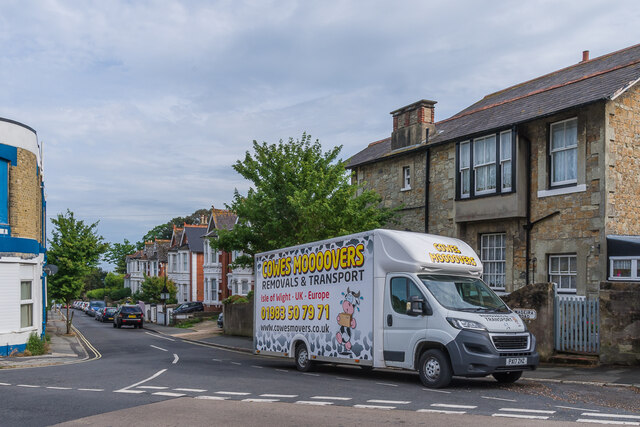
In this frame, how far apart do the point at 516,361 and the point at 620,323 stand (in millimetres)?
4197

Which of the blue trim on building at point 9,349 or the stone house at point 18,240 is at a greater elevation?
the stone house at point 18,240

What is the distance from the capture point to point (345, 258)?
13.8 m

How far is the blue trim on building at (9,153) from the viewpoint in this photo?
19969 mm

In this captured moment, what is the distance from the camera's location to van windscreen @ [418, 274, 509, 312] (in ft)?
38.8

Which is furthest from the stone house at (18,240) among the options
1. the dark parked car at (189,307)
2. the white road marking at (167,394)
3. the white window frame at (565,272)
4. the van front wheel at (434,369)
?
the dark parked car at (189,307)

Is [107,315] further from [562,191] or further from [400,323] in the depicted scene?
[400,323]

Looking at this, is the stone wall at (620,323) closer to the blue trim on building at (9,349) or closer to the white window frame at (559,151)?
the white window frame at (559,151)

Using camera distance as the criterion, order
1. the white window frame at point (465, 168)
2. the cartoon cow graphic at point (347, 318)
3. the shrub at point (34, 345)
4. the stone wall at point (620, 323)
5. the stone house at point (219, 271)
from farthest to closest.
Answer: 1. the stone house at point (219, 271)
2. the white window frame at point (465, 168)
3. the shrub at point (34, 345)
4. the stone wall at point (620, 323)
5. the cartoon cow graphic at point (347, 318)

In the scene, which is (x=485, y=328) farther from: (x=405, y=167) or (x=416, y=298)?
(x=405, y=167)

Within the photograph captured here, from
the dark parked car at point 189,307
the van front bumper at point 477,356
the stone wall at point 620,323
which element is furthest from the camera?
the dark parked car at point 189,307

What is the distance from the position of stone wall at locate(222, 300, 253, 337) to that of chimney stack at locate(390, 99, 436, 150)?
10828 millimetres

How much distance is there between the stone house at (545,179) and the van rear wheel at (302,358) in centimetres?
784

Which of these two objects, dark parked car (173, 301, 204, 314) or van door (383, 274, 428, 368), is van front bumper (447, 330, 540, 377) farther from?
dark parked car (173, 301, 204, 314)

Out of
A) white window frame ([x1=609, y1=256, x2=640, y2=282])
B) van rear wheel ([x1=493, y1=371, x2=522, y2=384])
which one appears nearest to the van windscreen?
van rear wheel ([x1=493, y1=371, x2=522, y2=384])
